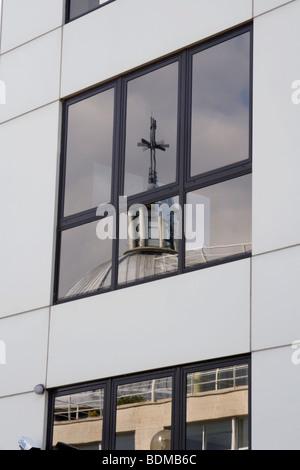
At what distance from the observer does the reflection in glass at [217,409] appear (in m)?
10.9

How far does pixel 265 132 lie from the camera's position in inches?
445

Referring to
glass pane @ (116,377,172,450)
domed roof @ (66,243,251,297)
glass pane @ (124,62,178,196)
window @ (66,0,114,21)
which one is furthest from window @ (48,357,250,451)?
window @ (66,0,114,21)

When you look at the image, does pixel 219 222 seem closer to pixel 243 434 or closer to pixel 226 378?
pixel 226 378

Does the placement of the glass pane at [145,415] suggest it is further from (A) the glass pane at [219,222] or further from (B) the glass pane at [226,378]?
(A) the glass pane at [219,222]

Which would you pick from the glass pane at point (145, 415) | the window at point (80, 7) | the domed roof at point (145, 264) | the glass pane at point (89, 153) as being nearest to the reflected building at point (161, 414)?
the glass pane at point (145, 415)

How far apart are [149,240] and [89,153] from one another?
5.29ft

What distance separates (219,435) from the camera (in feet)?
Answer: 36.3

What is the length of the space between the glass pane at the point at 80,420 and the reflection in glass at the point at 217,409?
4.31ft

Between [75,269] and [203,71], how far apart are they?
2838mm

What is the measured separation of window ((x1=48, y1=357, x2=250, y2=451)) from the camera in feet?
36.2

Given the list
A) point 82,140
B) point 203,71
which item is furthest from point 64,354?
point 203,71

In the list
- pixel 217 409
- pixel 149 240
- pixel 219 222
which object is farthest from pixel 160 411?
pixel 219 222

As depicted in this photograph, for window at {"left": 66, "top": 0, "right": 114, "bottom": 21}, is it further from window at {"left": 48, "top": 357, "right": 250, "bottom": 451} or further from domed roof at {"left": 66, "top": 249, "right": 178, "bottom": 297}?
window at {"left": 48, "top": 357, "right": 250, "bottom": 451}
